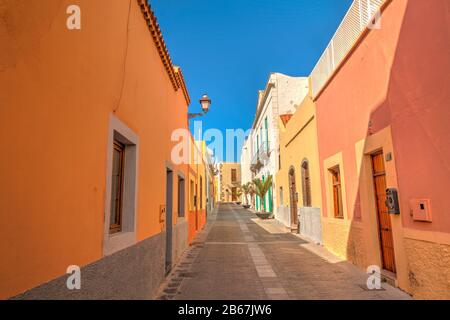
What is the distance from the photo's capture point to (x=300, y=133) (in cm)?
1203

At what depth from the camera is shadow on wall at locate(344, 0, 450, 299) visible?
3664 mm

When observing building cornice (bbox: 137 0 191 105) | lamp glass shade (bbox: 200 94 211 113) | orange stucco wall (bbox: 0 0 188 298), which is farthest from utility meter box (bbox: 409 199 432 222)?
lamp glass shade (bbox: 200 94 211 113)

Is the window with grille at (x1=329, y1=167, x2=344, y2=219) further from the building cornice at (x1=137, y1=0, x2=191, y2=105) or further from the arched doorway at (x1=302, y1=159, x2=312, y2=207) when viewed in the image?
the building cornice at (x1=137, y1=0, x2=191, y2=105)

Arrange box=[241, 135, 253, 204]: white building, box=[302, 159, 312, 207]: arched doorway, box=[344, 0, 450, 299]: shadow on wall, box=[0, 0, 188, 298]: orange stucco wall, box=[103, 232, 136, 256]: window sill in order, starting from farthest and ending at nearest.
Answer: box=[241, 135, 253, 204]: white building
box=[302, 159, 312, 207]: arched doorway
box=[344, 0, 450, 299]: shadow on wall
box=[103, 232, 136, 256]: window sill
box=[0, 0, 188, 298]: orange stucco wall

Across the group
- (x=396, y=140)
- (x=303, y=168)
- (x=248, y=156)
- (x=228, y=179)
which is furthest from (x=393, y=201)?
(x=228, y=179)

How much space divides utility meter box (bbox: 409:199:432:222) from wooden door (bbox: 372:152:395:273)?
123cm

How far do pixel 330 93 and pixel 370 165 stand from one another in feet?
9.03

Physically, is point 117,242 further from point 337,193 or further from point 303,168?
point 303,168

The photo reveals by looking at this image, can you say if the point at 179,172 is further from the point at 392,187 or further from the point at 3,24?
the point at 3,24

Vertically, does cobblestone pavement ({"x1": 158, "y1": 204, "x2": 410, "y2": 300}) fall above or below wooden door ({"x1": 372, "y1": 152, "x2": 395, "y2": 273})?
below

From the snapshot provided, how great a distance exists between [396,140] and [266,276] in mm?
3502

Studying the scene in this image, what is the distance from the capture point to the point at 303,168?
11992mm

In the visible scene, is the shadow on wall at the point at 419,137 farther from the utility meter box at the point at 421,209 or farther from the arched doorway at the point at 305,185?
the arched doorway at the point at 305,185
